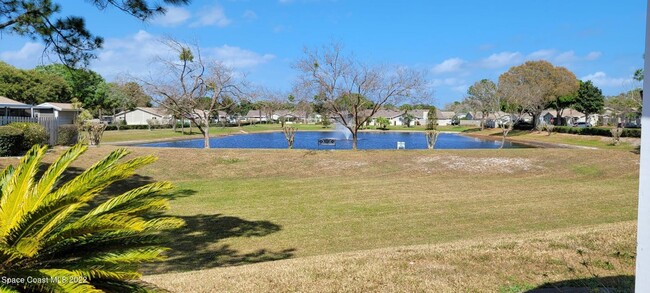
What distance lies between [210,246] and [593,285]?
5.87m

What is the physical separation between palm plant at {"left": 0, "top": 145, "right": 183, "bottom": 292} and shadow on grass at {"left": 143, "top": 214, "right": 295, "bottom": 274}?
2.63 meters

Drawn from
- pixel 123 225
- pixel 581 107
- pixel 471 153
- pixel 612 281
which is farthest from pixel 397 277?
pixel 581 107

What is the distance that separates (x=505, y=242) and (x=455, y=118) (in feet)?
354

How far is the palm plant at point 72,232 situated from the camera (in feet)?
8.76

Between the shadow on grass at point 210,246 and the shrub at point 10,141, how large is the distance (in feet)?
32.1

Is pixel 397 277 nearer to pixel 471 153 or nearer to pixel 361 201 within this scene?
pixel 361 201

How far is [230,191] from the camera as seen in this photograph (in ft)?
45.0

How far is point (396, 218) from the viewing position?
9.99 m

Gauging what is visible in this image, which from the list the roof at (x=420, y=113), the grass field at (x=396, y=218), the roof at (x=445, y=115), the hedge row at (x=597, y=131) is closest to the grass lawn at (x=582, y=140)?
the hedge row at (x=597, y=131)

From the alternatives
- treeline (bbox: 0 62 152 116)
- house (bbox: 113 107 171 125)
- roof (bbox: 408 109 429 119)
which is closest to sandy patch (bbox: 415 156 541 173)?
treeline (bbox: 0 62 152 116)

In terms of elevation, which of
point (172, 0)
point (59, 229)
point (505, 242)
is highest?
point (172, 0)

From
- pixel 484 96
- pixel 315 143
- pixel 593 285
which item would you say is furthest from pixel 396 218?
pixel 484 96

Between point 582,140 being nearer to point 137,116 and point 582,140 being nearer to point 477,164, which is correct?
point 477,164

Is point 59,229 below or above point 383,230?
above
